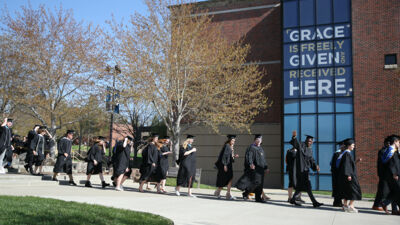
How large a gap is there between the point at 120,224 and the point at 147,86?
43.4 feet

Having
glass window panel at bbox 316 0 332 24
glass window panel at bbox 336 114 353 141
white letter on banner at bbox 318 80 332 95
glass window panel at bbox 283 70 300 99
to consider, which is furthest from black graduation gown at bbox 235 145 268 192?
glass window panel at bbox 316 0 332 24

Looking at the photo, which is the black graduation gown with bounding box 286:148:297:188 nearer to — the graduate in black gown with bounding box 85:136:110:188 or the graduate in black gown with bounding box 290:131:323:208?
the graduate in black gown with bounding box 290:131:323:208

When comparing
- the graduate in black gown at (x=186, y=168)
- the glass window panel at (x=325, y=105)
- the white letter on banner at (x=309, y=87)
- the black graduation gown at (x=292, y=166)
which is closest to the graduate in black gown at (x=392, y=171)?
the black graduation gown at (x=292, y=166)

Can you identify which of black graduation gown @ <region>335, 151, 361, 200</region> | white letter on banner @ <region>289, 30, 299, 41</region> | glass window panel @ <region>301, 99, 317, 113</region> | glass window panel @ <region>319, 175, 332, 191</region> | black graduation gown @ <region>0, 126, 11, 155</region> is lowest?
glass window panel @ <region>319, 175, 332, 191</region>

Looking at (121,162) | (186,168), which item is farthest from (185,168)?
(121,162)

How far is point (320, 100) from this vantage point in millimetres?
22266

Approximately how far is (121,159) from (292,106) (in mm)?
13027

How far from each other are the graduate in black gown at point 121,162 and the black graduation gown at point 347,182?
22.3 ft

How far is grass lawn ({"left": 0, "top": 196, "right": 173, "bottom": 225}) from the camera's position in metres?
5.89

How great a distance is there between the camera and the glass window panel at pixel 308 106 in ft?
73.2

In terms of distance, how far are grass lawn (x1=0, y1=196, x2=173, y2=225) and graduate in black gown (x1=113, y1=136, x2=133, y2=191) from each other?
4.81 metres

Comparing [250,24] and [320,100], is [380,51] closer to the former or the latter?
[320,100]

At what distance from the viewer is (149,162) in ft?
41.1

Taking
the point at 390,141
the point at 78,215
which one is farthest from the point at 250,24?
the point at 78,215
